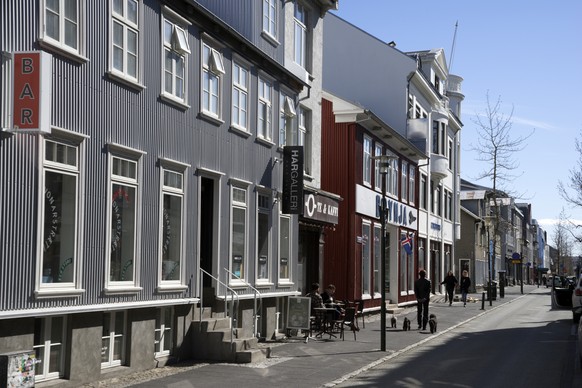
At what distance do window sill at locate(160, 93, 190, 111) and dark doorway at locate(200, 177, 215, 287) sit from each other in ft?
6.53

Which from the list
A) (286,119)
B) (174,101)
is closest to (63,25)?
(174,101)

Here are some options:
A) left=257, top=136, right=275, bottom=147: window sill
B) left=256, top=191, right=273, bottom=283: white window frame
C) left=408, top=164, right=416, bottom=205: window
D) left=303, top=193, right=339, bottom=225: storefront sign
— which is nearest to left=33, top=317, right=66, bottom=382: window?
left=256, top=191, right=273, bottom=283: white window frame

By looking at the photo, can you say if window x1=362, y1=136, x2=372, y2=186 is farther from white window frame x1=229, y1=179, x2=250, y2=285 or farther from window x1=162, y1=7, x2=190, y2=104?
window x1=162, y1=7, x2=190, y2=104

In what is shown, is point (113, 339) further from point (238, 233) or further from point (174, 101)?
point (238, 233)

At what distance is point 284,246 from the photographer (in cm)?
2178

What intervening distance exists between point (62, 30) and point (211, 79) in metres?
5.63

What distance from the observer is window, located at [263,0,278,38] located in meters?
20.5

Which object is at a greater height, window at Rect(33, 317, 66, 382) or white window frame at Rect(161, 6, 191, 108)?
white window frame at Rect(161, 6, 191, 108)

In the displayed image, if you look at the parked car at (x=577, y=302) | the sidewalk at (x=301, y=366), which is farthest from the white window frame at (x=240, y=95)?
the parked car at (x=577, y=302)

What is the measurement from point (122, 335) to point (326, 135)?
1555cm

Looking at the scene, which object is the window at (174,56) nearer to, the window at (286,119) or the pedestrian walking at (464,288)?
the window at (286,119)

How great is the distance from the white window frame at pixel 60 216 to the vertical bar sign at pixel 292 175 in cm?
912

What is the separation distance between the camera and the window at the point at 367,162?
3073 centimetres

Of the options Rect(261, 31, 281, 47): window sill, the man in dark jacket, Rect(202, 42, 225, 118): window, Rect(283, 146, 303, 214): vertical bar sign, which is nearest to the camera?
Rect(202, 42, 225, 118): window
